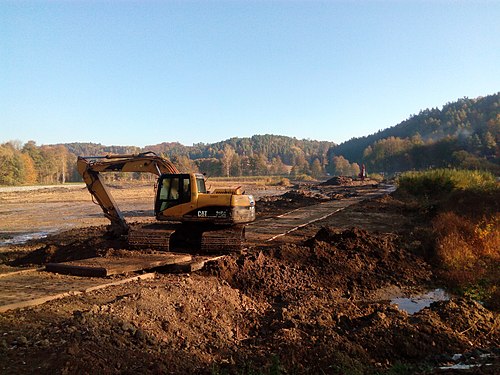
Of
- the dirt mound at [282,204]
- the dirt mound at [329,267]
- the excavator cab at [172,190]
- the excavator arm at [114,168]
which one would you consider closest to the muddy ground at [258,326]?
the dirt mound at [329,267]

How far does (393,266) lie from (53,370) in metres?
11.4

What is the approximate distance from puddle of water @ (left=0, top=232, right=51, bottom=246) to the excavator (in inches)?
385

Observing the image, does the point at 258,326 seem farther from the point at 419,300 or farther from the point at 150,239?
the point at 150,239

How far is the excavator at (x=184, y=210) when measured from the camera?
12891 mm

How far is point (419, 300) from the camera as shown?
454 inches

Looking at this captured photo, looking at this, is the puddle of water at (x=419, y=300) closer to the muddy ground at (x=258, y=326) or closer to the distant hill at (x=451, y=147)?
the muddy ground at (x=258, y=326)

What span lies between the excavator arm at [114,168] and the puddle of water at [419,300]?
7797mm

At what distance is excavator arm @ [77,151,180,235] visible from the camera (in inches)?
558

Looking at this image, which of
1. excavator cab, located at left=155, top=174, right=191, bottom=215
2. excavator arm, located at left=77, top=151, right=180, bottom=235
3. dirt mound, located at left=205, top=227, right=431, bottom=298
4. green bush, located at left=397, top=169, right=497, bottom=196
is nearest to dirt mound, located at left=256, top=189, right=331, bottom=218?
green bush, located at left=397, top=169, right=497, bottom=196

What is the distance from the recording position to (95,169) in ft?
47.3

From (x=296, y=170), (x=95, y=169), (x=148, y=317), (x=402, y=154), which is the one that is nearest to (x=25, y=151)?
(x=296, y=170)

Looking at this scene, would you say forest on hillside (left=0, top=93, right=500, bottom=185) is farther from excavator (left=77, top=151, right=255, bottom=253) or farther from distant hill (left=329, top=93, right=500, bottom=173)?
excavator (left=77, top=151, right=255, bottom=253)

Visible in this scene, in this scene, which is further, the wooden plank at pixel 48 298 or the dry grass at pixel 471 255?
the dry grass at pixel 471 255

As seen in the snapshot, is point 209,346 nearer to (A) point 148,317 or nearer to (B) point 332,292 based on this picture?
(A) point 148,317
